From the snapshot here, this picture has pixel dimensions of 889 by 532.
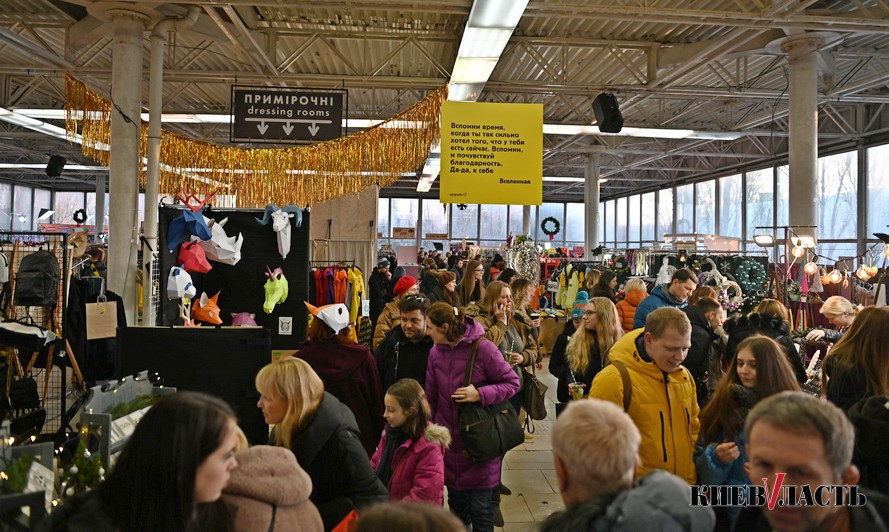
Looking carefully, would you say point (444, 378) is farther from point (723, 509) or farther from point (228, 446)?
point (228, 446)

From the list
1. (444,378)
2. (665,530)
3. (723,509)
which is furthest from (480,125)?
(665,530)

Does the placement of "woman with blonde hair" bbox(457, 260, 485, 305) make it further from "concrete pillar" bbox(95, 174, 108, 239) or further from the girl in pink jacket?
"concrete pillar" bbox(95, 174, 108, 239)

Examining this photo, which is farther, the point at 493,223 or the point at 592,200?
the point at 493,223

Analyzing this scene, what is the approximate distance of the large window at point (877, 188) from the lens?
15.6 m

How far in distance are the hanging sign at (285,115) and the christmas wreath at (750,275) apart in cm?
670

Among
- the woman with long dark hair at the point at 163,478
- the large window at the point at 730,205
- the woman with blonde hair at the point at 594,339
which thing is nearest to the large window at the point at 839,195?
the large window at the point at 730,205

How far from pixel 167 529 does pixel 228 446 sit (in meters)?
0.21

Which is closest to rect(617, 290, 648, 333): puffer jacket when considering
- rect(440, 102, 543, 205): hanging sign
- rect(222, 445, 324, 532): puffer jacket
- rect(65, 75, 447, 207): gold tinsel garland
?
rect(440, 102, 543, 205): hanging sign

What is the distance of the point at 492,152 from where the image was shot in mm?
6125

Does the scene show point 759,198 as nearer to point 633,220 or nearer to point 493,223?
point 633,220

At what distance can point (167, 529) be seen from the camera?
4.54 ft

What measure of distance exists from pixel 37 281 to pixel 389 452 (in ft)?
10.4

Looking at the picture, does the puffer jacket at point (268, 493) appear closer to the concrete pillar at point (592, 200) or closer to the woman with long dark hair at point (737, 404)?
the woman with long dark hair at point (737, 404)

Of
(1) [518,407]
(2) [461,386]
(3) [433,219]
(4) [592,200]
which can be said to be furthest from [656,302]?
(3) [433,219]
